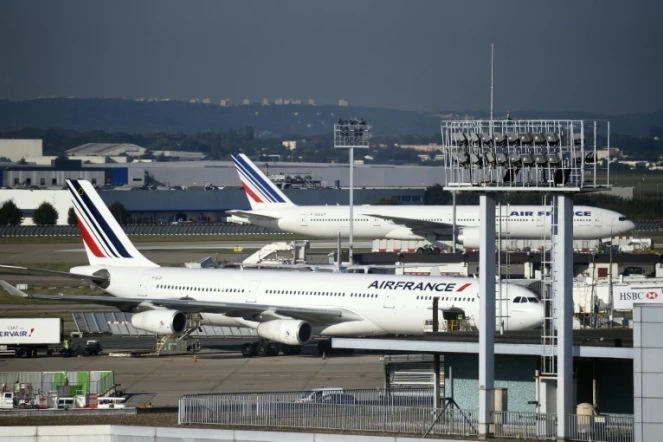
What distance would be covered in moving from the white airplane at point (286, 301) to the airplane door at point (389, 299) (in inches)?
1.8

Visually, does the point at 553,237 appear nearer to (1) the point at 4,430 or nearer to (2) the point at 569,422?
(2) the point at 569,422

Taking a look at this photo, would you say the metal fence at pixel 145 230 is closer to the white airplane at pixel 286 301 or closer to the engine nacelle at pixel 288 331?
the white airplane at pixel 286 301

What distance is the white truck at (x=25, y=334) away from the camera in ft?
197

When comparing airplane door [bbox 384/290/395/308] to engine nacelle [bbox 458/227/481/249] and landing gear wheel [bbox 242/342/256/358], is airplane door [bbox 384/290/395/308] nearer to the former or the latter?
landing gear wheel [bbox 242/342/256/358]

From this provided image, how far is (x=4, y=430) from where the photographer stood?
32.2m

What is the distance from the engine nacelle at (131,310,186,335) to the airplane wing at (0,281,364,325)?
0.55m

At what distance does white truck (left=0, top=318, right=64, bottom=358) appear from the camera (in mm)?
59938

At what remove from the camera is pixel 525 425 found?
30094 millimetres

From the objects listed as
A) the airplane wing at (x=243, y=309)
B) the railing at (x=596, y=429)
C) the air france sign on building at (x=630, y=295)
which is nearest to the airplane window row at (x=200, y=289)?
the airplane wing at (x=243, y=309)

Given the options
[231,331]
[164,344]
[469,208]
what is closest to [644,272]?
[469,208]

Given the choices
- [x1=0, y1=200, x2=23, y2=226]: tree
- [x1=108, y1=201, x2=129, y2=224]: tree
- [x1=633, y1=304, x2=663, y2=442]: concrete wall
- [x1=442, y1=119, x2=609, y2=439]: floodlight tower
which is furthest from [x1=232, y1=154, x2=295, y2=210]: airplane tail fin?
[x1=633, y1=304, x2=663, y2=442]: concrete wall

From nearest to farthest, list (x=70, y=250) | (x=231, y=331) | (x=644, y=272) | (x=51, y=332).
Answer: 1. (x=51, y=332)
2. (x=231, y=331)
3. (x=644, y=272)
4. (x=70, y=250)

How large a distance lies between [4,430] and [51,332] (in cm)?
2833

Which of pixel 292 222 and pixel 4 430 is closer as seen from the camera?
pixel 4 430
